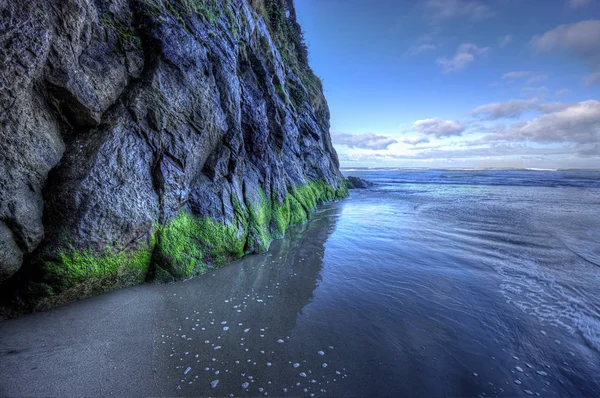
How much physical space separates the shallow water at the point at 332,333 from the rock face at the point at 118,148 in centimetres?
88

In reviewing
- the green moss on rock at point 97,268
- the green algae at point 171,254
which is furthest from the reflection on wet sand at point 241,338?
the green moss on rock at point 97,268

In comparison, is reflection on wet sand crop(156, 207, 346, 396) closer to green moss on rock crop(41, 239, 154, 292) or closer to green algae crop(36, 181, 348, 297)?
green algae crop(36, 181, 348, 297)

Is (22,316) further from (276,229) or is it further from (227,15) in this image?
(227,15)

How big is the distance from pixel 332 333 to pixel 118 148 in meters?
5.91

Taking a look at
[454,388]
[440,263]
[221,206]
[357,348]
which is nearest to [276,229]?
[221,206]

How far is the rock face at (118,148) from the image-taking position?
4.34 metres

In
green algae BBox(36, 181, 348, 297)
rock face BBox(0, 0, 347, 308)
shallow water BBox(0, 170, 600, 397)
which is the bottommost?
shallow water BBox(0, 170, 600, 397)

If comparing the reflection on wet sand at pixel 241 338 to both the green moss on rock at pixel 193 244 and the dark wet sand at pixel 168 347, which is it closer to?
the dark wet sand at pixel 168 347

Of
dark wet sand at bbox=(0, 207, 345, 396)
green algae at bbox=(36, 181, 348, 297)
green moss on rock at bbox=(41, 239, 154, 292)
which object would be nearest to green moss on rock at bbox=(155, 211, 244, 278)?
green algae at bbox=(36, 181, 348, 297)

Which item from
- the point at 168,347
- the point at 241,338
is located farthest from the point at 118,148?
the point at 241,338

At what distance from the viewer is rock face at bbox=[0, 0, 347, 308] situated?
434cm

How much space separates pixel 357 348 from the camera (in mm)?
4094

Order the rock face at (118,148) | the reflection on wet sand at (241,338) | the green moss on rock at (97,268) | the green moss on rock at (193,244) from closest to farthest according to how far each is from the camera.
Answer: the reflection on wet sand at (241,338) → the rock face at (118,148) → the green moss on rock at (97,268) → the green moss on rock at (193,244)

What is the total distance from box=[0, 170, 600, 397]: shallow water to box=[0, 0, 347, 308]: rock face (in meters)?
0.88
